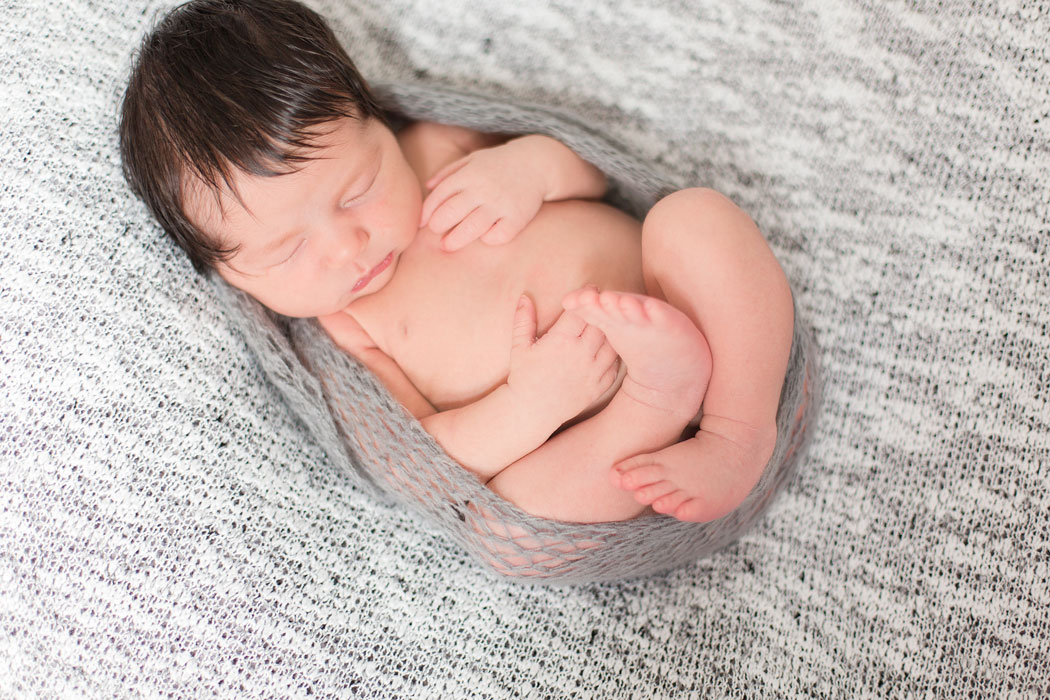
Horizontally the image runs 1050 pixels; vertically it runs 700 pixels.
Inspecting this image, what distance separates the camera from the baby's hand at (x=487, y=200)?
3.16 feet

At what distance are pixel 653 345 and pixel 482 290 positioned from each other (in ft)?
0.90

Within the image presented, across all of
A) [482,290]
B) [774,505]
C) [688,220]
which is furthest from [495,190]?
[774,505]

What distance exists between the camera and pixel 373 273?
0.95 metres

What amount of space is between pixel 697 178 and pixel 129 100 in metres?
0.76

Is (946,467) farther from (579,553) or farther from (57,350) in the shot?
(57,350)

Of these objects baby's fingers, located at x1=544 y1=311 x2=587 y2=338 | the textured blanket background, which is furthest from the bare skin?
the textured blanket background

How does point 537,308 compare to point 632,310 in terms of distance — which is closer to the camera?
point 632,310

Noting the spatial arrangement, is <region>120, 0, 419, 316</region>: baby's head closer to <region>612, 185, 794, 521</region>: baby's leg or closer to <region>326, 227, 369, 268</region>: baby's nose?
<region>326, 227, 369, 268</region>: baby's nose

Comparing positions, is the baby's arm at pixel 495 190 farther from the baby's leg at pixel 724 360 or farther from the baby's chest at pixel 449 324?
the baby's leg at pixel 724 360

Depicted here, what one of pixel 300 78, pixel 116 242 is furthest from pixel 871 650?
pixel 116 242

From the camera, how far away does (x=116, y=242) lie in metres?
0.93

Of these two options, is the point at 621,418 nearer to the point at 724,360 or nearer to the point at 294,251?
the point at 724,360

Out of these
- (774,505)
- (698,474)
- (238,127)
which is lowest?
(774,505)

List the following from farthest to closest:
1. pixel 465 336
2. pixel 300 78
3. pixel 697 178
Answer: pixel 697 178
pixel 465 336
pixel 300 78
